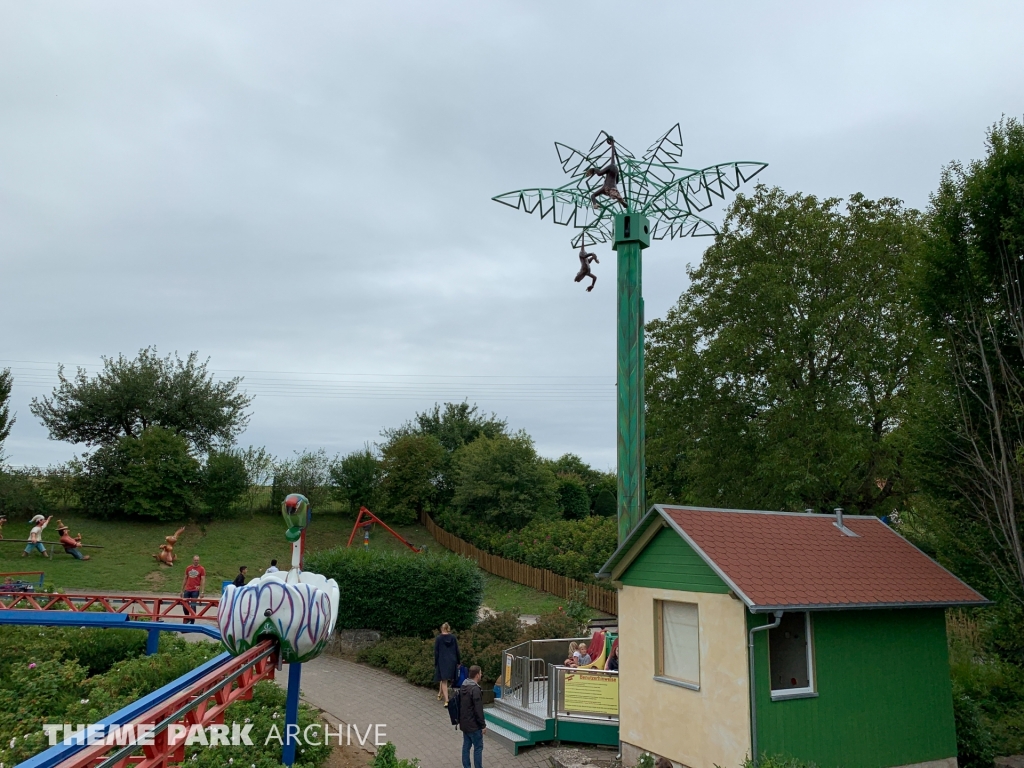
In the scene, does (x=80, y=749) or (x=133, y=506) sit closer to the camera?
(x=80, y=749)

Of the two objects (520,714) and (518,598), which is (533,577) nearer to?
(518,598)

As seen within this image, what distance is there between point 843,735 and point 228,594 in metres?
8.77

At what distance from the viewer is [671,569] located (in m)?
11.9

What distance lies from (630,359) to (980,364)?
647 centimetres

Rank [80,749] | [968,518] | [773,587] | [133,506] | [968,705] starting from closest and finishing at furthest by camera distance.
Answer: [80,749] → [773,587] → [968,705] → [968,518] → [133,506]

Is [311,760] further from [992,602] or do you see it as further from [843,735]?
[992,602]

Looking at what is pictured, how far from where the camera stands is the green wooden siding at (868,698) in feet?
34.4

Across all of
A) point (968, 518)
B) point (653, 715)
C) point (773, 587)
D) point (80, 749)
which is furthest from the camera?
point (968, 518)

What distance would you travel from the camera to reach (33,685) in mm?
13500

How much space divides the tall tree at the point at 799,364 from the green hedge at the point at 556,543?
405 inches

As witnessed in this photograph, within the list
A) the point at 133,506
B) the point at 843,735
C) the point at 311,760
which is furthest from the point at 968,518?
the point at 133,506

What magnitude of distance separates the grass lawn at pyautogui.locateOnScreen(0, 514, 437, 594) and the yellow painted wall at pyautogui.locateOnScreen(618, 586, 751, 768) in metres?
24.3

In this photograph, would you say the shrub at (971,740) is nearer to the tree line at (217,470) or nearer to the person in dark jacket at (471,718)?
the person in dark jacket at (471,718)

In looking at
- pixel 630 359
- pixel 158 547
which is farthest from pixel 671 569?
pixel 158 547
